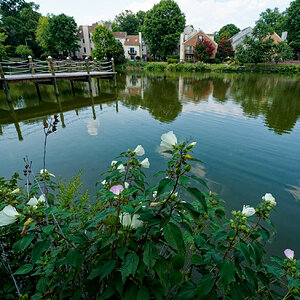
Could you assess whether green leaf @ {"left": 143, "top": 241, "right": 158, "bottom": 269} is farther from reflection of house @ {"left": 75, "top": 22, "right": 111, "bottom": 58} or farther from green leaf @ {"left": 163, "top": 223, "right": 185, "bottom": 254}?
reflection of house @ {"left": 75, "top": 22, "right": 111, "bottom": 58}

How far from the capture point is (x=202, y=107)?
1314cm

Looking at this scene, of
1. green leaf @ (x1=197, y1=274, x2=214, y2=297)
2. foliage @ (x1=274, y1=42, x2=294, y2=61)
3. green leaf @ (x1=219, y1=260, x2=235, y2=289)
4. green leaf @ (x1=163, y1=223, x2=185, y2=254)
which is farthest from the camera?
foliage @ (x1=274, y1=42, x2=294, y2=61)

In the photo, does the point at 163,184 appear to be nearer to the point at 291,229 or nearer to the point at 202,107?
the point at 291,229

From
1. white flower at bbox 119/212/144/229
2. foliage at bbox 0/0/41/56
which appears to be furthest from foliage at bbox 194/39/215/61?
white flower at bbox 119/212/144/229

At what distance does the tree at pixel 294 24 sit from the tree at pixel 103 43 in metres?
42.0

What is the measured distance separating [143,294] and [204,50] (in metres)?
50.7

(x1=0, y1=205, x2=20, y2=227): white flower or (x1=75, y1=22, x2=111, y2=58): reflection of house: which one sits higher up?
(x1=75, y1=22, x2=111, y2=58): reflection of house

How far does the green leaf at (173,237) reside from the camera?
106 cm

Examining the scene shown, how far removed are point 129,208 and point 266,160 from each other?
6694 millimetres

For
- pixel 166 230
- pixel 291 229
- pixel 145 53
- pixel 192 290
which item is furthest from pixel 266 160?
pixel 145 53

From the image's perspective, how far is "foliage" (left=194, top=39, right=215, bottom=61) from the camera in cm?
4359

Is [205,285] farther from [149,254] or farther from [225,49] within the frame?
[225,49]

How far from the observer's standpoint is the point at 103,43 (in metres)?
43.9

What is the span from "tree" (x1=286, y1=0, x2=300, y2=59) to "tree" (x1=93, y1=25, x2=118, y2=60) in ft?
138
